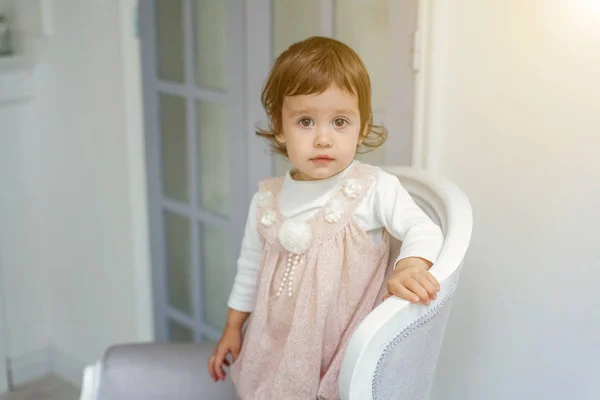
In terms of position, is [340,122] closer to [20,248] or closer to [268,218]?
[268,218]

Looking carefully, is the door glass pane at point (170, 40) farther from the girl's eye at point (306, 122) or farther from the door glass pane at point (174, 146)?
the girl's eye at point (306, 122)

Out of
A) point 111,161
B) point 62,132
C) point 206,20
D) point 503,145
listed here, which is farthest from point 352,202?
point 62,132

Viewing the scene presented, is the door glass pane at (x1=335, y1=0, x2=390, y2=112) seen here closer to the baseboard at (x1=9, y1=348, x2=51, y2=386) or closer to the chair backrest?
the chair backrest

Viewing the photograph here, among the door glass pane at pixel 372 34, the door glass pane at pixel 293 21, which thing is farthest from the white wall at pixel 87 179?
the door glass pane at pixel 372 34

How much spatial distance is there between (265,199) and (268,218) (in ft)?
0.14

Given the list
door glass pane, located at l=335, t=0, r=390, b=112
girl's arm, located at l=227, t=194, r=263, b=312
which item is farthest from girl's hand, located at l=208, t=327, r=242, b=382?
door glass pane, located at l=335, t=0, r=390, b=112

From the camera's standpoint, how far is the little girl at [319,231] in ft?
4.50

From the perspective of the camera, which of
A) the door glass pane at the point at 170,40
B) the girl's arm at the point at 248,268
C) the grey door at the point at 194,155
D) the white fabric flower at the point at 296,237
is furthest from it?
the door glass pane at the point at 170,40

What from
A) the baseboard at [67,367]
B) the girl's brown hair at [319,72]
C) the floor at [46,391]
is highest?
the girl's brown hair at [319,72]

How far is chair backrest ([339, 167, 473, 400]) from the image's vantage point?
119 centimetres

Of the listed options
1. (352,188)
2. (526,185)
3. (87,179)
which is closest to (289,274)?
(352,188)

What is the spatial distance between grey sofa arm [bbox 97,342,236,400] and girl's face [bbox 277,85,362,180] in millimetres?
503

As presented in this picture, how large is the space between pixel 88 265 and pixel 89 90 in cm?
55

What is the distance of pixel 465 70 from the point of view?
1629 mm
